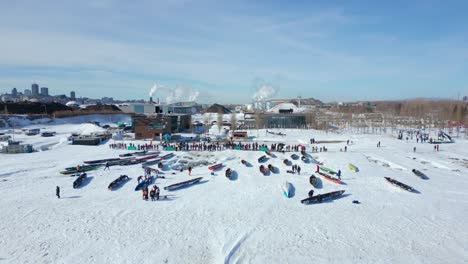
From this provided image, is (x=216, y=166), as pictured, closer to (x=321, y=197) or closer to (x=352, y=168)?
(x=321, y=197)

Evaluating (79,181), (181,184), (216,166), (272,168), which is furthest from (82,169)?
(272,168)

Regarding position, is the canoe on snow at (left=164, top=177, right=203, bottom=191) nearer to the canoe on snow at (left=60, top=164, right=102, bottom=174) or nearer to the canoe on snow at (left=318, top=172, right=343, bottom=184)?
the canoe on snow at (left=318, top=172, right=343, bottom=184)

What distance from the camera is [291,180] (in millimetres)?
22172

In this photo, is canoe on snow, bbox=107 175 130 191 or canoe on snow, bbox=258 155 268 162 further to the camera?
canoe on snow, bbox=258 155 268 162

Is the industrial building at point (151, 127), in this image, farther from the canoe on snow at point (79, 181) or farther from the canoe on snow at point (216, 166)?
the canoe on snow at point (79, 181)

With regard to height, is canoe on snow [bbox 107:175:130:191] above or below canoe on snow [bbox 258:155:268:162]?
below

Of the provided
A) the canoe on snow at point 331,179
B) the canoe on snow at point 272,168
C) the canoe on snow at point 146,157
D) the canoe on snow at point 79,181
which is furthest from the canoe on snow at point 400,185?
the canoe on snow at point 79,181

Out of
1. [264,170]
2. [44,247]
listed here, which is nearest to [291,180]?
[264,170]

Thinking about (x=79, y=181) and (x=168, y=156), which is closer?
(x=79, y=181)

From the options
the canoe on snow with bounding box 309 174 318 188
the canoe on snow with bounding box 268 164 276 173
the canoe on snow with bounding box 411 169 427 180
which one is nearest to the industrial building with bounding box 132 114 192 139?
the canoe on snow with bounding box 268 164 276 173

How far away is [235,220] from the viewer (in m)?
→ 15.0

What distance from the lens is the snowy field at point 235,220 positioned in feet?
39.2

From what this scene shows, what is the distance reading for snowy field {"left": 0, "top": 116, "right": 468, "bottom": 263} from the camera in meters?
11.9

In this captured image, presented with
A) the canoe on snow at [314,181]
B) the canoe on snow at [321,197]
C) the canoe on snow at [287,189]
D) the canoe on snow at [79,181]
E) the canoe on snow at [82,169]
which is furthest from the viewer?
the canoe on snow at [82,169]
